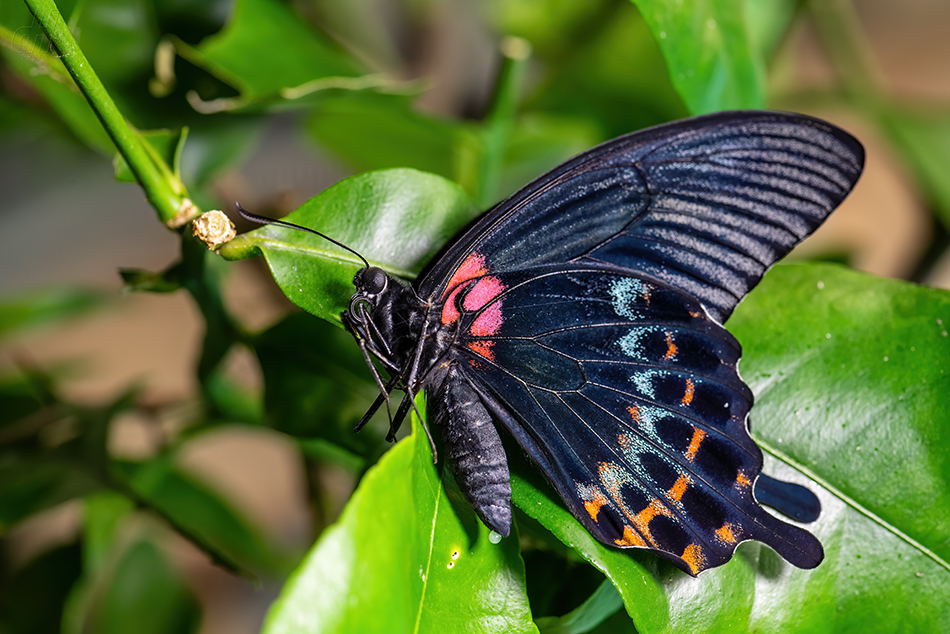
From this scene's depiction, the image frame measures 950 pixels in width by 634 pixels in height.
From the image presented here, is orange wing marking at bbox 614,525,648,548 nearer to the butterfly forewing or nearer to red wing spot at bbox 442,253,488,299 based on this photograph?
the butterfly forewing

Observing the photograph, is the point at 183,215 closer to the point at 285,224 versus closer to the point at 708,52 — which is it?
the point at 285,224

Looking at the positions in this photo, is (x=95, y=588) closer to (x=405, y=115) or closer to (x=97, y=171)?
(x=97, y=171)

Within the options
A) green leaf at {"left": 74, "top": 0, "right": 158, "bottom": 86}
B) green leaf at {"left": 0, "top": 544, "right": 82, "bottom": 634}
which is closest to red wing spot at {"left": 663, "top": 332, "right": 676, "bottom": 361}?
green leaf at {"left": 74, "top": 0, "right": 158, "bottom": 86}

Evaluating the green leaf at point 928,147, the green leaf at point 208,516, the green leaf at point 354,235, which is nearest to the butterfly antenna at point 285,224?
the green leaf at point 354,235

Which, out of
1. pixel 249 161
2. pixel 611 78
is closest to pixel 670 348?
pixel 611 78

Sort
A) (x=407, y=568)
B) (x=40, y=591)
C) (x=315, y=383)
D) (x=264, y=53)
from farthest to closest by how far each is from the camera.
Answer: (x=40, y=591) → (x=264, y=53) → (x=315, y=383) → (x=407, y=568)

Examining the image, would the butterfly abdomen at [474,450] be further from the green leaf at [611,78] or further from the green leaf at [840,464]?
the green leaf at [611,78]
